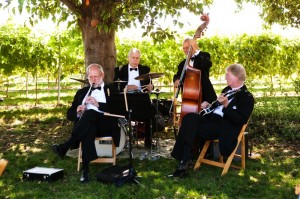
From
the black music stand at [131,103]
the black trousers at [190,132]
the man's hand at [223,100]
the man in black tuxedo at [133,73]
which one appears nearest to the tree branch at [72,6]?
the man in black tuxedo at [133,73]

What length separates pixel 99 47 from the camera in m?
8.27

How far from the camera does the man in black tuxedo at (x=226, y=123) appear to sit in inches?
211

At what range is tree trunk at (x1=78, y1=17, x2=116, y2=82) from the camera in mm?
8242

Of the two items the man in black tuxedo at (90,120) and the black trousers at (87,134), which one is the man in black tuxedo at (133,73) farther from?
the black trousers at (87,134)

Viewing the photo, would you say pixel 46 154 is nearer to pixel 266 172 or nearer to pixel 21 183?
pixel 21 183

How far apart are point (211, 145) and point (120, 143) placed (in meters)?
1.45

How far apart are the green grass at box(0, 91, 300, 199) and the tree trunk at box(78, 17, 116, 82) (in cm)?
169

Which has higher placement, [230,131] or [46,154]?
[230,131]

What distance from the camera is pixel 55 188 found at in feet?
16.6

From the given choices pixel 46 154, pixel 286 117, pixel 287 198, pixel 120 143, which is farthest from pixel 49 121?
pixel 287 198

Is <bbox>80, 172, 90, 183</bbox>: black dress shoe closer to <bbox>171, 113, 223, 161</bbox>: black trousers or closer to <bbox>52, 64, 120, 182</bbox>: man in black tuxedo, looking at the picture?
<bbox>52, 64, 120, 182</bbox>: man in black tuxedo

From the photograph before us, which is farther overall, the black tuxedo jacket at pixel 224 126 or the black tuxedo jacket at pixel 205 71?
the black tuxedo jacket at pixel 205 71

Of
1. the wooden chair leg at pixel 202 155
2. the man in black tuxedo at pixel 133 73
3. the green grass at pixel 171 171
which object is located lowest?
the green grass at pixel 171 171

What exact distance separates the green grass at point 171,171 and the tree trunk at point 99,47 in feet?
5.54
